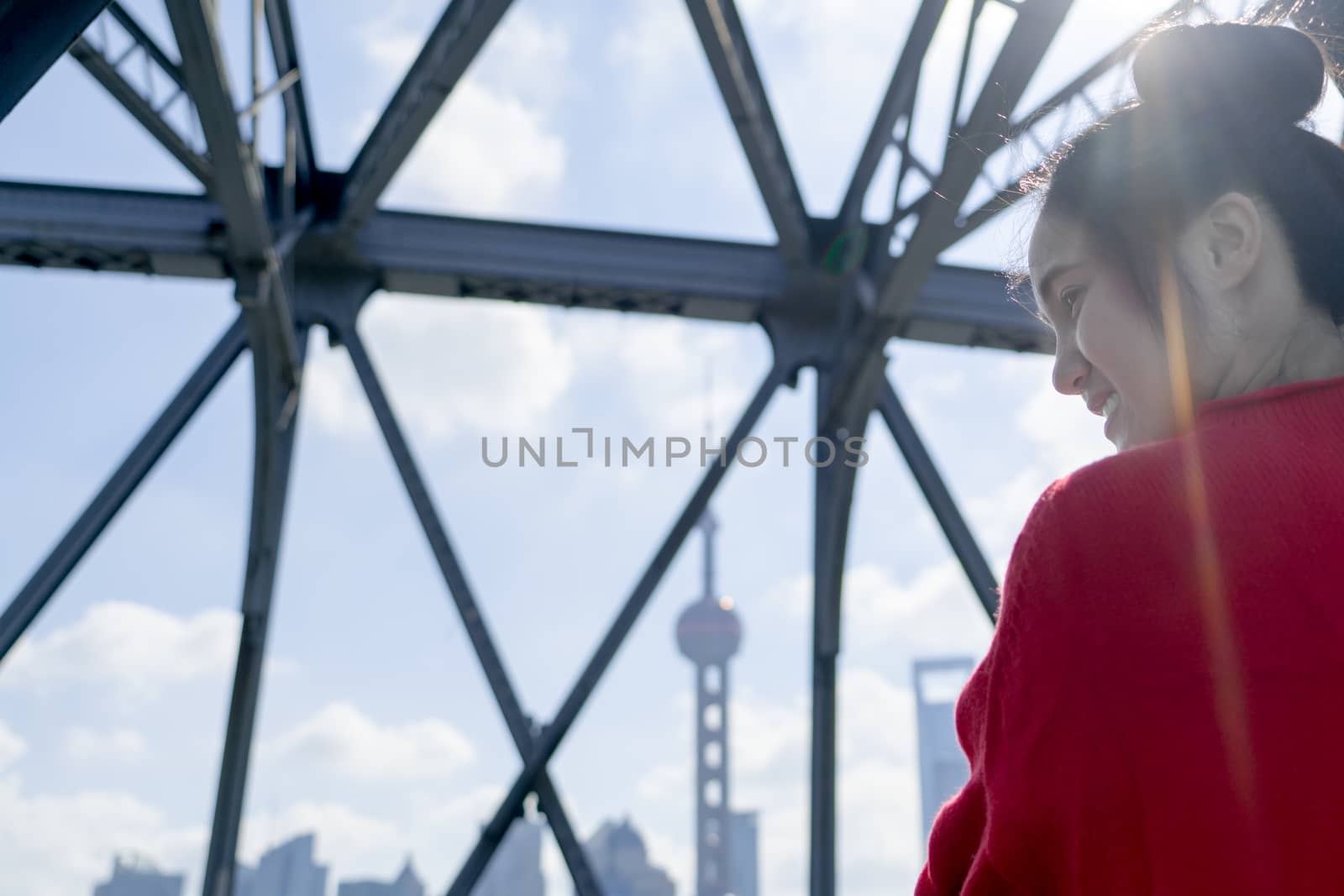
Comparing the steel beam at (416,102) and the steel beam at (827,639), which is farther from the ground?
the steel beam at (416,102)

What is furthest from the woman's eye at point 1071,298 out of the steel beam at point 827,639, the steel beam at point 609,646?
the steel beam at point 827,639

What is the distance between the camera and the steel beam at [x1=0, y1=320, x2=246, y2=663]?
590 cm

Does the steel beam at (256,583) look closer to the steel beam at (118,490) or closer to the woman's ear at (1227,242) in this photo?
the steel beam at (118,490)

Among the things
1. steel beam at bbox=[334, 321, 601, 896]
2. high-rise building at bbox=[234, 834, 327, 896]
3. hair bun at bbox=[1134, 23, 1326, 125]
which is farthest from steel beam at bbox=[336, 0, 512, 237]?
hair bun at bbox=[1134, 23, 1326, 125]

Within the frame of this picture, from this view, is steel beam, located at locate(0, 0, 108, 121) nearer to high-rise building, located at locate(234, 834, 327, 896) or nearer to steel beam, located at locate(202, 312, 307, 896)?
steel beam, located at locate(202, 312, 307, 896)

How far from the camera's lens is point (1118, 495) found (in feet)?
2.12

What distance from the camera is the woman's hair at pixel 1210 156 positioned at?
792 mm

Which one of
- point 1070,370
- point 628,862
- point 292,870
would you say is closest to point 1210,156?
point 1070,370

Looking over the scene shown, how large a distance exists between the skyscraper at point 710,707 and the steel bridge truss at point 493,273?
79.4 metres

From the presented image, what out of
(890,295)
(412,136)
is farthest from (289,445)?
(890,295)

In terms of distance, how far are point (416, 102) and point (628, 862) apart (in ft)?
353

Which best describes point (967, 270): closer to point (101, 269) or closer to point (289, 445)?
point (289, 445)

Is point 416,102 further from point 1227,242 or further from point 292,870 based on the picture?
point 292,870

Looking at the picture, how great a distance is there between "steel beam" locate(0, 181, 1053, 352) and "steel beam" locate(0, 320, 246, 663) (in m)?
0.50
